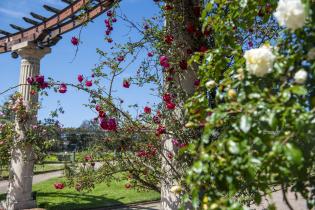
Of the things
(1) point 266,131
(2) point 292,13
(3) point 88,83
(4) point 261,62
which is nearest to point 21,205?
(3) point 88,83

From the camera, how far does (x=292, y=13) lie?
144cm

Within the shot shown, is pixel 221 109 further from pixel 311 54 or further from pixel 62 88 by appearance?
pixel 62 88

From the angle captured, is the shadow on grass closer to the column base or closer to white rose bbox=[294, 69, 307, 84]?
the column base

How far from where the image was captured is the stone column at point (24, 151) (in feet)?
27.8

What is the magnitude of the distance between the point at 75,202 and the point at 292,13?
1000 centimetres

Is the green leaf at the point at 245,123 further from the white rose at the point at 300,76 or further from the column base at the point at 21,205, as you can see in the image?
the column base at the point at 21,205

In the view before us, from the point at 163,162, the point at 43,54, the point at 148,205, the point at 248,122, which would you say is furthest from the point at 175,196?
the point at 148,205

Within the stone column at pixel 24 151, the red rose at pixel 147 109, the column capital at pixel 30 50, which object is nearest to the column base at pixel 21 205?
the stone column at pixel 24 151

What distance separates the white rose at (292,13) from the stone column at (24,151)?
7671 mm

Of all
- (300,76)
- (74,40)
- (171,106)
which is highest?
(74,40)

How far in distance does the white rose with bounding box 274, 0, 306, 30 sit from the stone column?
7671 mm

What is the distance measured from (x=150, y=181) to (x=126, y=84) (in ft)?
3.46

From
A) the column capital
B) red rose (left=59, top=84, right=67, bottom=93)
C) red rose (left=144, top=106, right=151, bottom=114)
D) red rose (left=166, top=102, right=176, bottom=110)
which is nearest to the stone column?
the column capital

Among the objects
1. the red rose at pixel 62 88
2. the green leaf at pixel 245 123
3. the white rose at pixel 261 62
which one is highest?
the red rose at pixel 62 88
